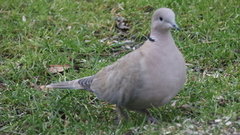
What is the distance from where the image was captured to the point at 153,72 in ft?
11.5

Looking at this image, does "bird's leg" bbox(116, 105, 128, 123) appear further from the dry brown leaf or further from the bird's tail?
the dry brown leaf

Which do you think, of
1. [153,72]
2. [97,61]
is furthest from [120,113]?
[97,61]

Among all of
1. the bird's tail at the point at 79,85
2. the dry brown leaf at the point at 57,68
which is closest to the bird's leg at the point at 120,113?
the bird's tail at the point at 79,85

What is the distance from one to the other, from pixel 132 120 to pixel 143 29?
2.18 m

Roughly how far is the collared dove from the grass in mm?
228

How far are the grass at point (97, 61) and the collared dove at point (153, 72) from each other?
0.23 metres

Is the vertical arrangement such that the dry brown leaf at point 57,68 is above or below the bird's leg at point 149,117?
above

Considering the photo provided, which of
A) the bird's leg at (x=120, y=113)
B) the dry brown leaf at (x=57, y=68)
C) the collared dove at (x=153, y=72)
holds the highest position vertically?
the collared dove at (x=153, y=72)

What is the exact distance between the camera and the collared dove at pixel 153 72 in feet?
11.5

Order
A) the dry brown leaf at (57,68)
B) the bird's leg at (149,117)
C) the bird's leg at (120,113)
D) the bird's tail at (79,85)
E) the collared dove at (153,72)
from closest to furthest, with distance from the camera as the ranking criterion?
the collared dove at (153,72), the bird's leg at (149,117), the bird's leg at (120,113), the bird's tail at (79,85), the dry brown leaf at (57,68)

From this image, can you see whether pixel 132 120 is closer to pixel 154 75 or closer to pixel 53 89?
pixel 154 75

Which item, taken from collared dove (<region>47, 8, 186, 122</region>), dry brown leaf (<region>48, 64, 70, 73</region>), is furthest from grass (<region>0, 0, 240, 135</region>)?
collared dove (<region>47, 8, 186, 122</region>)

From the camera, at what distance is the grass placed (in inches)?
154

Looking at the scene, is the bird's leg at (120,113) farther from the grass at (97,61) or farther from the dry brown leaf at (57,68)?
the dry brown leaf at (57,68)
